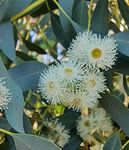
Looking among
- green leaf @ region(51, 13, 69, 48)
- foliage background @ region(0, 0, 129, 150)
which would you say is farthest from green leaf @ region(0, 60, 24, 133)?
green leaf @ region(51, 13, 69, 48)

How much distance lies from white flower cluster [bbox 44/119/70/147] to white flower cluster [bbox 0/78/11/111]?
1.32 ft

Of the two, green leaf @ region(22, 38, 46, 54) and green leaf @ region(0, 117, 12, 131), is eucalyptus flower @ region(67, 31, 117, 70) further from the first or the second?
green leaf @ region(22, 38, 46, 54)

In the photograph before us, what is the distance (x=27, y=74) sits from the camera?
136 centimetres

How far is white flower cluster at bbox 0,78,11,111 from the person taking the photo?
3.84 feet

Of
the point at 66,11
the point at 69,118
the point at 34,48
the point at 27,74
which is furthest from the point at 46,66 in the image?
the point at 34,48

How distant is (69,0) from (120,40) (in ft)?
0.60

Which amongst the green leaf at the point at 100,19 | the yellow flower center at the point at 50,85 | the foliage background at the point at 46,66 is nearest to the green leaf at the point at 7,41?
the foliage background at the point at 46,66

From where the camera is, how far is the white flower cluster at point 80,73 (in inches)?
50.9

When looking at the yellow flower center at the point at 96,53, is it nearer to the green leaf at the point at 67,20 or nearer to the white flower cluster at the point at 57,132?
the green leaf at the point at 67,20

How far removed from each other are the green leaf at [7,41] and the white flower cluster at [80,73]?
0.32 feet

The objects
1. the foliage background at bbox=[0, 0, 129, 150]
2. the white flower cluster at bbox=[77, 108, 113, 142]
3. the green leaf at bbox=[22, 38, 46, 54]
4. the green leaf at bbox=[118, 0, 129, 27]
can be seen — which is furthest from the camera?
the green leaf at bbox=[22, 38, 46, 54]

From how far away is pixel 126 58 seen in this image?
1365 millimetres

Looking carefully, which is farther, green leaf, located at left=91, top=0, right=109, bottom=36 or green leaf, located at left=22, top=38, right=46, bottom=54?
green leaf, located at left=22, top=38, right=46, bottom=54

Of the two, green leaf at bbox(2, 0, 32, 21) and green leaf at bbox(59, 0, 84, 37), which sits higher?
green leaf at bbox(2, 0, 32, 21)
